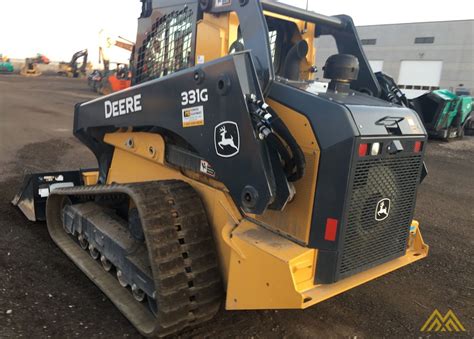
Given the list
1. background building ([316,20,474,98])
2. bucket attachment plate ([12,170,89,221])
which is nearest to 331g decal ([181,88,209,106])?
bucket attachment plate ([12,170,89,221])

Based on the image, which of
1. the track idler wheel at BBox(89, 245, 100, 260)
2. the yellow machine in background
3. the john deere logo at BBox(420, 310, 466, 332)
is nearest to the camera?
the john deere logo at BBox(420, 310, 466, 332)

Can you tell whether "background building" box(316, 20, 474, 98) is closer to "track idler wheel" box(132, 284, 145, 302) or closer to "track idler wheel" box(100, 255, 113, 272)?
"track idler wheel" box(100, 255, 113, 272)

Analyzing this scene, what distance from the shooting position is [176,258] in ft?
8.53

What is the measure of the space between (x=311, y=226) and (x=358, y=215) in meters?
0.30

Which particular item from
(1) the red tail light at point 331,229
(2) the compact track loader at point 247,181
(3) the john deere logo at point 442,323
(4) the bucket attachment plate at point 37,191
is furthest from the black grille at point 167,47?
(3) the john deere logo at point 442,323

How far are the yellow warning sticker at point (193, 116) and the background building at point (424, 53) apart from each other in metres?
33.1

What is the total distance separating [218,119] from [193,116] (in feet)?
0.80

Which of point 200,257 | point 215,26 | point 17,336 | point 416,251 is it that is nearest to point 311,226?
point 200,257

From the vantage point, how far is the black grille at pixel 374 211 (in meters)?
2.43

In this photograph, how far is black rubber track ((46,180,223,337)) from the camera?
2.55 meters

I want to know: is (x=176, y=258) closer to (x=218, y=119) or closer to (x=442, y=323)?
(x=218, y=119)

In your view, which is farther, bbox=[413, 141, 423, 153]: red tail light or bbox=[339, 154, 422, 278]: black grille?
bbox=[413, 141, 423, 153]: red tail light

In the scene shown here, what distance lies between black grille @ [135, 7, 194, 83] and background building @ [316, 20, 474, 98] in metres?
32.2

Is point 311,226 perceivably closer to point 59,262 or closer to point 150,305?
point 150,305
